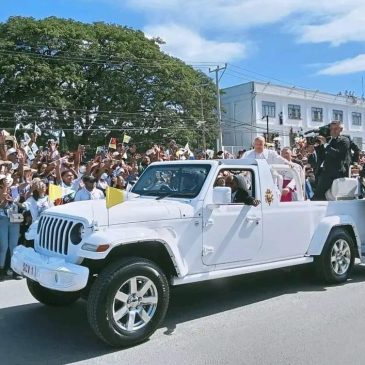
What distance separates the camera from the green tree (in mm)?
36719

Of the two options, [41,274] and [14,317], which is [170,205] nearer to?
[41,274]

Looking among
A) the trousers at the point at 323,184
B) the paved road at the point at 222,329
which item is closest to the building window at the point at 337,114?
the trousers at the point at 323,184

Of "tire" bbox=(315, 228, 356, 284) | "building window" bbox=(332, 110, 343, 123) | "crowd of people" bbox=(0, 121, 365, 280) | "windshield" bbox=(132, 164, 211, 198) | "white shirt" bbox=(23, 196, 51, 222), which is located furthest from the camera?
"building window" bbox=(332, 110, 343, 123)

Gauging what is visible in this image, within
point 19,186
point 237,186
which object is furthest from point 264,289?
point 19,186

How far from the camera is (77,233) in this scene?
4.92 meters

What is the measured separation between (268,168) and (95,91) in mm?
35263

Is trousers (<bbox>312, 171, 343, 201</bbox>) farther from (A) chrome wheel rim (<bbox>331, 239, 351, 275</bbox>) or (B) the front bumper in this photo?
(B) the front bumper

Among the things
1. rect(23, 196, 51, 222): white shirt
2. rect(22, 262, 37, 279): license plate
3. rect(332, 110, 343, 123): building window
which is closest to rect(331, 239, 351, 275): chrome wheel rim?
rect(22, 262, 37, 279): license plate

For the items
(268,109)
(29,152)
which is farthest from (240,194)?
(268,109)

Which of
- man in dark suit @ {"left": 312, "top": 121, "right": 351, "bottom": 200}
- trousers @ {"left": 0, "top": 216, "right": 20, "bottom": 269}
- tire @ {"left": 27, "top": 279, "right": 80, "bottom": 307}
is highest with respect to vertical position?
man in dark suit @ {"left": 312, "top": 121, "right": 351, "bottom": 200}

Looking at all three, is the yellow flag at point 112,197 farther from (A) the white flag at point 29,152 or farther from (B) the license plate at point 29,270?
(A) the white flag at point 29,152

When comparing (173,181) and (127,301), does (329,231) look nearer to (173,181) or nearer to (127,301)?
(173,181)

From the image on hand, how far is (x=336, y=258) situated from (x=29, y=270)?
4.29 m

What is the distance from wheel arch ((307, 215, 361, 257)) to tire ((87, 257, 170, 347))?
2.59 metres
